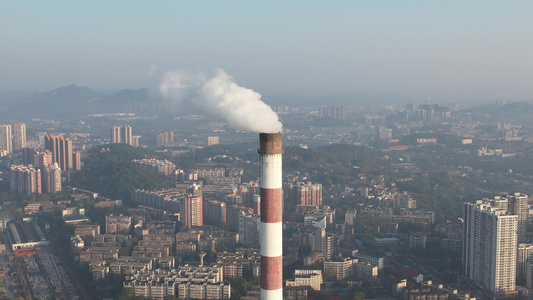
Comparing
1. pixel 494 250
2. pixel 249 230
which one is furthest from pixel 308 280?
pixel 249 230

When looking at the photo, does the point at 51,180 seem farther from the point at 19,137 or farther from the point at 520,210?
the point at 520,210

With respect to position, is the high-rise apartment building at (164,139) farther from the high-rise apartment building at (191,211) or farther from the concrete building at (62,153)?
the high-rise apartment building at (191,211)

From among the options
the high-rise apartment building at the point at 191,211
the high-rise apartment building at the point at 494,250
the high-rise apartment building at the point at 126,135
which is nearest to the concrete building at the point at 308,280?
the high-rise apartment building at the point at 494,250

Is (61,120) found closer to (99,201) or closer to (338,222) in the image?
(99,201)

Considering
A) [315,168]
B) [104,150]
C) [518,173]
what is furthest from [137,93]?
[518,173]

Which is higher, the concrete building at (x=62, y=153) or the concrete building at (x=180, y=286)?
the concrete building at (x=62, y=153)
